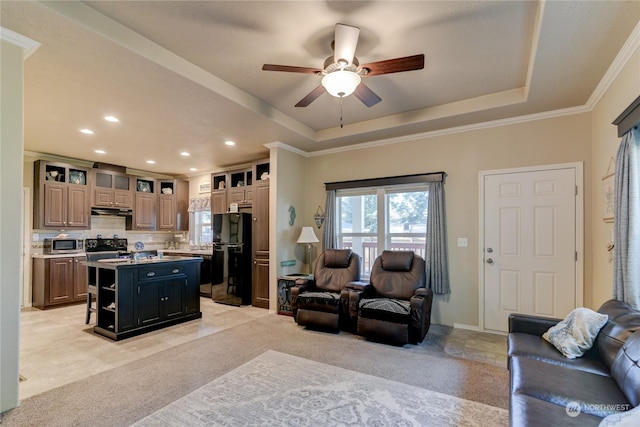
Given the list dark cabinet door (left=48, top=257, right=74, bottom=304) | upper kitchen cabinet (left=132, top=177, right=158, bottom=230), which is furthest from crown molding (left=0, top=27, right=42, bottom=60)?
upper kitchen cabinet (left=132, top=177, right=158, bottom=230)

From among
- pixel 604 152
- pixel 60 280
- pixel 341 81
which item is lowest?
pixel 60 280

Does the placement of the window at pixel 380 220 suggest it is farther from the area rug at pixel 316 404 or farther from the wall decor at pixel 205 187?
the wall decor at pixel 205 187

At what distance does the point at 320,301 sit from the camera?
3871mm

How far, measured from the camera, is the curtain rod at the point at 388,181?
429cm

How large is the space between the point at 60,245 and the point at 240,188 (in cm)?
341

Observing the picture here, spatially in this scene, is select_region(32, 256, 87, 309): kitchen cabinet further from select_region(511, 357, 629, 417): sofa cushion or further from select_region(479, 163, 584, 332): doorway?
select_region(479, 163, 584, 332): doorway

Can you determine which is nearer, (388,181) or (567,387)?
(567,387)

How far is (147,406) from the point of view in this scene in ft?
7.45

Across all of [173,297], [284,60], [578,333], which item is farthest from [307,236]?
[578,333]

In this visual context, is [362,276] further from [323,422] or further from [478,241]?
[323,422]

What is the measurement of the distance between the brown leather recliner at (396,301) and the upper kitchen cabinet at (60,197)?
5.38m

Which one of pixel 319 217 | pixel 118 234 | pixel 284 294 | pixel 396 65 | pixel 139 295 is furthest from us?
pixel 118 234

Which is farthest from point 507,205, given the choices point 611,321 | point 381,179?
point 611,321

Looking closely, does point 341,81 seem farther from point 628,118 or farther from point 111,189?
point 111,189
